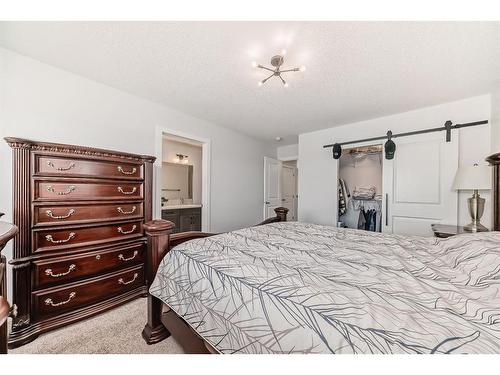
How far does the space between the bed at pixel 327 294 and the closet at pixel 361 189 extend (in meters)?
2.17

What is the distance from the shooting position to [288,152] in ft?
15.8

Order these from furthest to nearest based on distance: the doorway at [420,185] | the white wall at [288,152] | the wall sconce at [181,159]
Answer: the white wall at [288,152], the wall sconce at [181,159], the doorway at [420,185]

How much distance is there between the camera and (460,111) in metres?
2.40

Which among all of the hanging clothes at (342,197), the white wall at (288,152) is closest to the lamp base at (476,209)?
the hanging clothes at (342,197)

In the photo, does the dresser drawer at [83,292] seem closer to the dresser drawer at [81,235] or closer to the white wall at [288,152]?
the dresser drawer at [81,235]

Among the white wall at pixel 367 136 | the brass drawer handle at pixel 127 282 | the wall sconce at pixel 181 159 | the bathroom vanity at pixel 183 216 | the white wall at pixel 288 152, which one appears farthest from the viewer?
the white wall at pixel 288 152

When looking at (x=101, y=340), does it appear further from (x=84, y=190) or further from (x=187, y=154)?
(x=187, y=154)

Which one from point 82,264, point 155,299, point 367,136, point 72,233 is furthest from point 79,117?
point 367,136

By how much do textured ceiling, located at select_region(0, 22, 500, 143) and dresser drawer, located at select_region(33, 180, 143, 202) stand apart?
1079mm

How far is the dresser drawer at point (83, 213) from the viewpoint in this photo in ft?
4.93

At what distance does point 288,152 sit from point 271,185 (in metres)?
0.92

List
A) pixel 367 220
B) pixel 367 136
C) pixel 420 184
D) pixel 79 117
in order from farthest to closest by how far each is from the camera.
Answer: pixel 367 220
pixel 367 136
pixel 420 184
pixel 79 117

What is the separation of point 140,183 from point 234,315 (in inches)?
67.1
